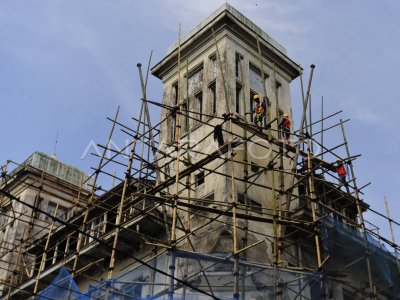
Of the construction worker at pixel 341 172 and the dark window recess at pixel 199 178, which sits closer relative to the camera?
the construction worker at pixel 341 172

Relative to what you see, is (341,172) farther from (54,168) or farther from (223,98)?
(54,168)

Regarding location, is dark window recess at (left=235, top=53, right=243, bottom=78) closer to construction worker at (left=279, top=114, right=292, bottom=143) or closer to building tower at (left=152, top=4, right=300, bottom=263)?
building tower at (left=152, top=4, right=300, bottom=263)

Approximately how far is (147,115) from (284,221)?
8.90 m

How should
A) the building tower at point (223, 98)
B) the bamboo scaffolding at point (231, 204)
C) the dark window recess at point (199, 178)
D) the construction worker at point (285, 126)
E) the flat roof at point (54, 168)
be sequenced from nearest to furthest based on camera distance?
the bamboo scaffolding at point (231, 204) < the building tower at point (223, 98) < the dark window recess at point (199, 178) < the construction worker at point (285, 126) < the flat roof at point (54, 168)

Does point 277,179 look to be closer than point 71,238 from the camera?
Yes

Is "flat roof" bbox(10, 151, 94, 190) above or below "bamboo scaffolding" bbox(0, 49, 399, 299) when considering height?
above

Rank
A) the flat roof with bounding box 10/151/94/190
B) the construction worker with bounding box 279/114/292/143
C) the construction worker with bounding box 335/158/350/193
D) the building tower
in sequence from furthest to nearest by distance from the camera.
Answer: the flat roof with bounding box 10/151/94/190
the construction worker with bounding box 279/114/292/143
the construction worker with bounding box 335/158/350/193
the building tower

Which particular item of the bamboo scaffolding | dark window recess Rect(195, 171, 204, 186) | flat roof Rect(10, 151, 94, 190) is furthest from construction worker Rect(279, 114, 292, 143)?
flat roof Rect(10, 151, 94, 190)

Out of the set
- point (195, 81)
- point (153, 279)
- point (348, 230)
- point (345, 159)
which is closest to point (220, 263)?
point (153, 279)

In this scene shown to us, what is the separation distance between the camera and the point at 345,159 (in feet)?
81.7

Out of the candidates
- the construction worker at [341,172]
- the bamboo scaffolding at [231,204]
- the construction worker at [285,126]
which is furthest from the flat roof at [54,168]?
the construction worker at [341,172]

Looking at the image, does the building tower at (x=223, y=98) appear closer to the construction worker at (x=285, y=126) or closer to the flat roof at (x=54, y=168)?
the construction worker at (x=285, y=126)

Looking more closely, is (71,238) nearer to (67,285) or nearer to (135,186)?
(135,186)

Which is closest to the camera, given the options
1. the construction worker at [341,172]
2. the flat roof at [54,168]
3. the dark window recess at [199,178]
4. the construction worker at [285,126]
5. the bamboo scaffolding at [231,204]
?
the bamboo scaffolding at [231,204]
